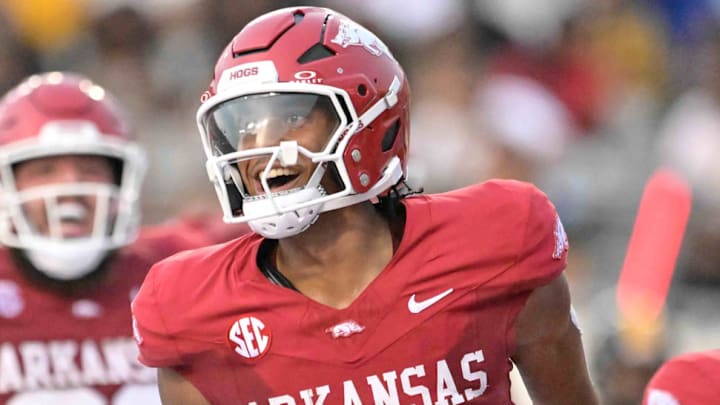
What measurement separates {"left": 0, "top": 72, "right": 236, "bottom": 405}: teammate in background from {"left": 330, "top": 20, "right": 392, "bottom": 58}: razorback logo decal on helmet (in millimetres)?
1053

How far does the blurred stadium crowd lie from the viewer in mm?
5359

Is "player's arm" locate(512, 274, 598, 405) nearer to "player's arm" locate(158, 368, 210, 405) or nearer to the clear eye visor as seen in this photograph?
the clear eye visor

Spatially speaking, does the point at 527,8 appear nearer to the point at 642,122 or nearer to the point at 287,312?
the point at 642,122

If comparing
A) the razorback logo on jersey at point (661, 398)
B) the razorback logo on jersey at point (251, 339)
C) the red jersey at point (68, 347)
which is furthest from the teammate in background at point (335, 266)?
the red jersey at point (68, 347)

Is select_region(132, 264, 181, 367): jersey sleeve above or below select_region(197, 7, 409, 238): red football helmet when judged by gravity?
below

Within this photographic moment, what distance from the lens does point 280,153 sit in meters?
2.47

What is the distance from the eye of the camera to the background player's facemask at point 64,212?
347cm

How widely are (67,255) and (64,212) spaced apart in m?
0.11

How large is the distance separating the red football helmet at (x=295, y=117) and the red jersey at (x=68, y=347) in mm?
980

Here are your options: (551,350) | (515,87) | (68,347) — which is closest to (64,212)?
(68,347)

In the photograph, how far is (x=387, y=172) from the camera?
2.65 metres

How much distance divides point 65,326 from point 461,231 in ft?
4.11

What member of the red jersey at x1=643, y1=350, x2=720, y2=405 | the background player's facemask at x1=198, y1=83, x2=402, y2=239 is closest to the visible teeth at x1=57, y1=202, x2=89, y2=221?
the background player's facemask at x1=198, y1=83, x2=402, y2=239

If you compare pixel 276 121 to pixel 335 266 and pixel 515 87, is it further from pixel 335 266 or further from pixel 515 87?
pixel 515 87
